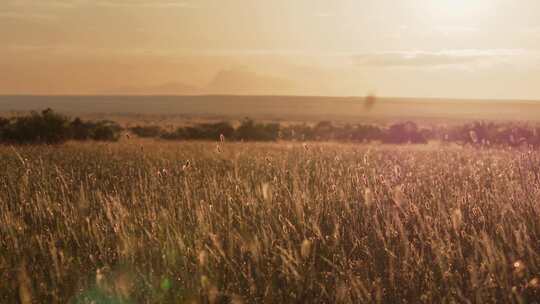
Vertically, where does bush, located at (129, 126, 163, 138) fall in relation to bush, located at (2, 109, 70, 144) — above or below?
below

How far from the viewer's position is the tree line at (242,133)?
20.4 m

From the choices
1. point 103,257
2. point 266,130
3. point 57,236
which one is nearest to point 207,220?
point 103,257

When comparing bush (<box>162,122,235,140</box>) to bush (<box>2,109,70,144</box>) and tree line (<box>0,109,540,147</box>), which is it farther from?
bush (<box>2,109,70,144</box>)

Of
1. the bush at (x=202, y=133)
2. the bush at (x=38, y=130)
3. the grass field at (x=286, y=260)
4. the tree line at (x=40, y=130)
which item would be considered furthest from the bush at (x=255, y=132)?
the grass field at (x=286, y=260)

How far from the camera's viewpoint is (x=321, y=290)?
4.41 m

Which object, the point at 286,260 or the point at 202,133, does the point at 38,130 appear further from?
the point at 286,260

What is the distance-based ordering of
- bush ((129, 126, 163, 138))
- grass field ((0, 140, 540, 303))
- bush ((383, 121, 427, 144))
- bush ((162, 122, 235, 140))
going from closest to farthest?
grass field ((0, 140, 540, 303)), bush ((162, 122, 235, 140)), bush ((383, 121, 427, 144)), bush ((129, 126, 163, 138))

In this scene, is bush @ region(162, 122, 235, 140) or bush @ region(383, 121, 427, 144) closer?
bush @ region(162, 122, 235, 140)

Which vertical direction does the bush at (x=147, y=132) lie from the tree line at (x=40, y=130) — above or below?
below

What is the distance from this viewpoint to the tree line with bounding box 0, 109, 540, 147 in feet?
67.0

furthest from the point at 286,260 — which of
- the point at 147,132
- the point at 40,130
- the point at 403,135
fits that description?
the point at 147,132

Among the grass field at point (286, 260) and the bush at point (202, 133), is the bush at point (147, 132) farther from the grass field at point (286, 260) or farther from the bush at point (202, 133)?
the grass field at point (286, 260)

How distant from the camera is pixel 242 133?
26.7m

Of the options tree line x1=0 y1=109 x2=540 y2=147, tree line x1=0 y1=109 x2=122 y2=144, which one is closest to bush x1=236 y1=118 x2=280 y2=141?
tree line x1=0 y1=109 x2=540 y2=147
